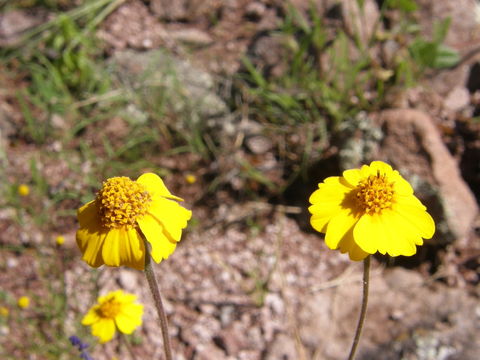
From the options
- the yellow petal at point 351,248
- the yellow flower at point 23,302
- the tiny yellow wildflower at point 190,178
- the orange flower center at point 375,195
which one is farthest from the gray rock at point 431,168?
the yellow flower at point 23,302

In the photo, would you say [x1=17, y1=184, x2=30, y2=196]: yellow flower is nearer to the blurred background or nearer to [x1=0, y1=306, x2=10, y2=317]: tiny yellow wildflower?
the blurred background

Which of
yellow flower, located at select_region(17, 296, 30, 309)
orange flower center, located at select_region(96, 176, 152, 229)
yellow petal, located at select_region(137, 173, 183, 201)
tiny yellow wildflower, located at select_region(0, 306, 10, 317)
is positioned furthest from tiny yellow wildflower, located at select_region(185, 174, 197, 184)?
orange flower center, located at select_region(96, 176, 152, 229)

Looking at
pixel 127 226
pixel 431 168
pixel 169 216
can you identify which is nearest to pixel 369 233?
pixel 169 216

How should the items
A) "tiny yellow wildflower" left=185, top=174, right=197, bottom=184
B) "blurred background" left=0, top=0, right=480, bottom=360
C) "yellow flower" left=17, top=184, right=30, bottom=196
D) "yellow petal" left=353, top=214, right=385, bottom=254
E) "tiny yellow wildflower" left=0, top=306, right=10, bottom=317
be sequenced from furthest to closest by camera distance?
"tiny yellow wildflower" left=185, top=174, right=197, bottom=184
"yellow flower" left=17, top=184, right=30, bottom=196
"blurred background" left=0, top=0, right=480, bottom=360
"tiny yellow wildflower" left=0, top=306, right=10, bottom=317
"yellow petal" left=353, top=214, right=385, bottom=254

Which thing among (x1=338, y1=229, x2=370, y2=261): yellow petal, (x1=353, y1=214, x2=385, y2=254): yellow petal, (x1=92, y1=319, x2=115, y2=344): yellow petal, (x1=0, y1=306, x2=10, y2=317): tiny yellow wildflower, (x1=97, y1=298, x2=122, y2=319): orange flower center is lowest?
(x1=0, y1=306, x2=10, y2=317): tiny yellow wildflower

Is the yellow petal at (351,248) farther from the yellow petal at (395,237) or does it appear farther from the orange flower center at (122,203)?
the orange flower center at (122,203)

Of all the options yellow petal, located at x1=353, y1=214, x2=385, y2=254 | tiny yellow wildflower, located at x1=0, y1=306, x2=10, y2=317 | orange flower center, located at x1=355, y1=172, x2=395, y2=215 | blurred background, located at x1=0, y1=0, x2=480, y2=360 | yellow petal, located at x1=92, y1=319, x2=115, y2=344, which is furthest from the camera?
blurred background, located at x1=0, y1=0, x2=480, y2=360

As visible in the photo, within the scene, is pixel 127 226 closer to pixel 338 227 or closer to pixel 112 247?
pixel 112 247

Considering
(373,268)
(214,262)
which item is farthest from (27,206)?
(373,268)
